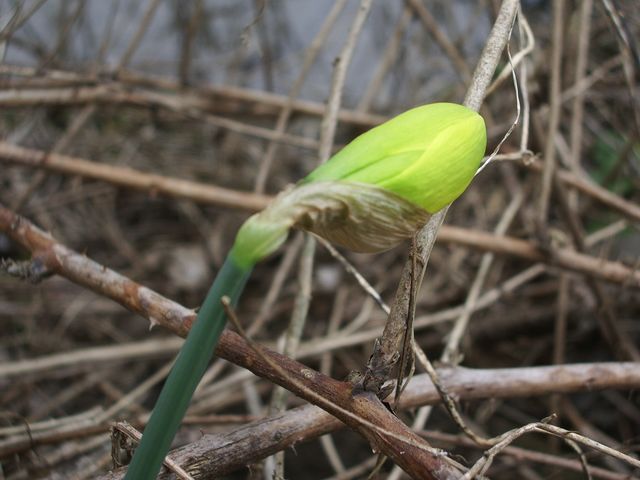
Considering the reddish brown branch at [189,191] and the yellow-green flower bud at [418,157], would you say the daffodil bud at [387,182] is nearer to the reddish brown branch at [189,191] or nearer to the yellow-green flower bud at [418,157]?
the yellow-green flower bud at [418,157]

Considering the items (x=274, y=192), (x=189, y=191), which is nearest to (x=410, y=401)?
(x=189, y=191)

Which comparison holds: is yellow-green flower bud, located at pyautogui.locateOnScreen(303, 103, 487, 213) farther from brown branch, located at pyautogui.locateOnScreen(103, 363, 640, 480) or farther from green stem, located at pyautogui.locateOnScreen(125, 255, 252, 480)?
brown branch, located at pyautogui.locateOnScreen(103, 363, 640, 480)

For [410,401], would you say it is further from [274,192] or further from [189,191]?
[274,192]

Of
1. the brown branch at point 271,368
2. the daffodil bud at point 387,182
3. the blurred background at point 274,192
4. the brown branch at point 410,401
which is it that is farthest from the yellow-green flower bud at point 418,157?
the blurred background at point 274,192

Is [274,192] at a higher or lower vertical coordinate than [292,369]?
higher

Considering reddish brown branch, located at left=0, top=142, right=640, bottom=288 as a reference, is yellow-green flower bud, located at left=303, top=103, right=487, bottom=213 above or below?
below

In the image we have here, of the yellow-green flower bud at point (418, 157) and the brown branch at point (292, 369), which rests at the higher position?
the yellow-green flower bud at point (418, 157)

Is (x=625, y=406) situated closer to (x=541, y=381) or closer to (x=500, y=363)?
(x=500, y=363)

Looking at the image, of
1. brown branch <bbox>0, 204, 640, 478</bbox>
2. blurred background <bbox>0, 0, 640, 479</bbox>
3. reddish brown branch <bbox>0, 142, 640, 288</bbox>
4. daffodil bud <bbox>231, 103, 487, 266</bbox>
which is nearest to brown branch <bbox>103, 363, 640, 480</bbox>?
brown branch <bbox>0, 204, 640, 478</bbox>
